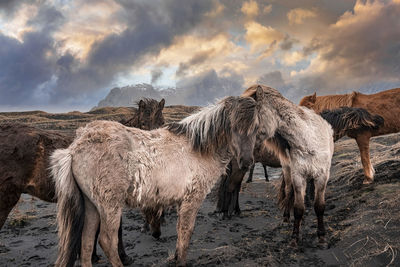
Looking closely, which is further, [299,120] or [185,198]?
[299,120]

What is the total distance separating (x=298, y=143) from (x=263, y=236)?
189 centimetres

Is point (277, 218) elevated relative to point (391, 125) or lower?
lower

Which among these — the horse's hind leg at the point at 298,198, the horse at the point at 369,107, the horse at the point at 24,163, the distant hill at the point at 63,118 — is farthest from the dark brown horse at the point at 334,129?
the distant hill at the point at 63,118

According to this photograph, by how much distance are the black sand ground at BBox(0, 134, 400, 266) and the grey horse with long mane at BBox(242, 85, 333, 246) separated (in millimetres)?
420

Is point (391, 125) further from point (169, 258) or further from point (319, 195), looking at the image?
point (169, 258)

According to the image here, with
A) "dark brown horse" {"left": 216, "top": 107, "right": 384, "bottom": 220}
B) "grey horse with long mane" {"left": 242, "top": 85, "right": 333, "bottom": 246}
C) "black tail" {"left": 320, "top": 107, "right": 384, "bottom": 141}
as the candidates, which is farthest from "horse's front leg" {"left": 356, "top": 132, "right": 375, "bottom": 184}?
"grey horse with long mane" {"left": 242, "top": 85, "right": 333, "bottom": 246}

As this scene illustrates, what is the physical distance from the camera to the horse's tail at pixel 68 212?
111 inches

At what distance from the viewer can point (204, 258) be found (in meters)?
3.83

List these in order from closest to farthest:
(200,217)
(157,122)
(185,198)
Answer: (185,198) → (157,122) → (200,217)

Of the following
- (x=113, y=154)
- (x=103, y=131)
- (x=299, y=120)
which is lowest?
(x=113, y=154)

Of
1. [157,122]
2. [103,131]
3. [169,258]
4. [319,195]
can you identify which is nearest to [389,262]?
[319,195]

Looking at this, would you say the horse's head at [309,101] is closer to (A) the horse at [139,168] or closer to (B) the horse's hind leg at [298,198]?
(B) the horse's hind leg at [298,198]

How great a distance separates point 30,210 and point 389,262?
7320 millimetres

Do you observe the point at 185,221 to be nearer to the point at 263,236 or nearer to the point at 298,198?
the point at 298,198
